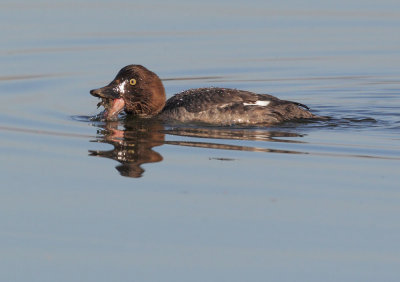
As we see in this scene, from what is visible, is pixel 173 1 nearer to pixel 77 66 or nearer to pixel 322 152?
pixel 77 66

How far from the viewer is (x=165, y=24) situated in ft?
62.5

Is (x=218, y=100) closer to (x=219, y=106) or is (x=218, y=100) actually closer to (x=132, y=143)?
(x=219, y=106)

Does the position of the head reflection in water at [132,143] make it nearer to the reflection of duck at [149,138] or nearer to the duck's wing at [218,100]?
the reflection of duck at [149,138]

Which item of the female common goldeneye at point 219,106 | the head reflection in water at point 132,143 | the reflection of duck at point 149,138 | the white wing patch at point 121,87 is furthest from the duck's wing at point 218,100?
the white wing patch at point 121,87

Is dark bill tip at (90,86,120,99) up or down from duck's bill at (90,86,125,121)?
up

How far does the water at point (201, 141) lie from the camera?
7098 mm

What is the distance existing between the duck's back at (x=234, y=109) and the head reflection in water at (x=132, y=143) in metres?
0.52

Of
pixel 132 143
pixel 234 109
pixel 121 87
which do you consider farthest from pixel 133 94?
pixel 132 143

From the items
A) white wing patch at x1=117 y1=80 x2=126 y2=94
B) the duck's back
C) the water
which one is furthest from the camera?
white wing patch at x1=117 y1=80 x2=126 y2=94

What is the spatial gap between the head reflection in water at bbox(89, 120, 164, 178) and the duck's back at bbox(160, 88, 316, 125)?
0.52 meters

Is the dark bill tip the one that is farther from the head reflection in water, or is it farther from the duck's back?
the duck's back

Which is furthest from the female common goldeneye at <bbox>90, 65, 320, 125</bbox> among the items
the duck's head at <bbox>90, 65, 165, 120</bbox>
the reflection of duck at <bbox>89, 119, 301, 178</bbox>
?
the reflection of duck at <bbox>89, 119, 301, 178</bbox>

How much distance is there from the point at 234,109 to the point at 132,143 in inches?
68.5

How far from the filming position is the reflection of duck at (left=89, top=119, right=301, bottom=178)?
999 centimetres
